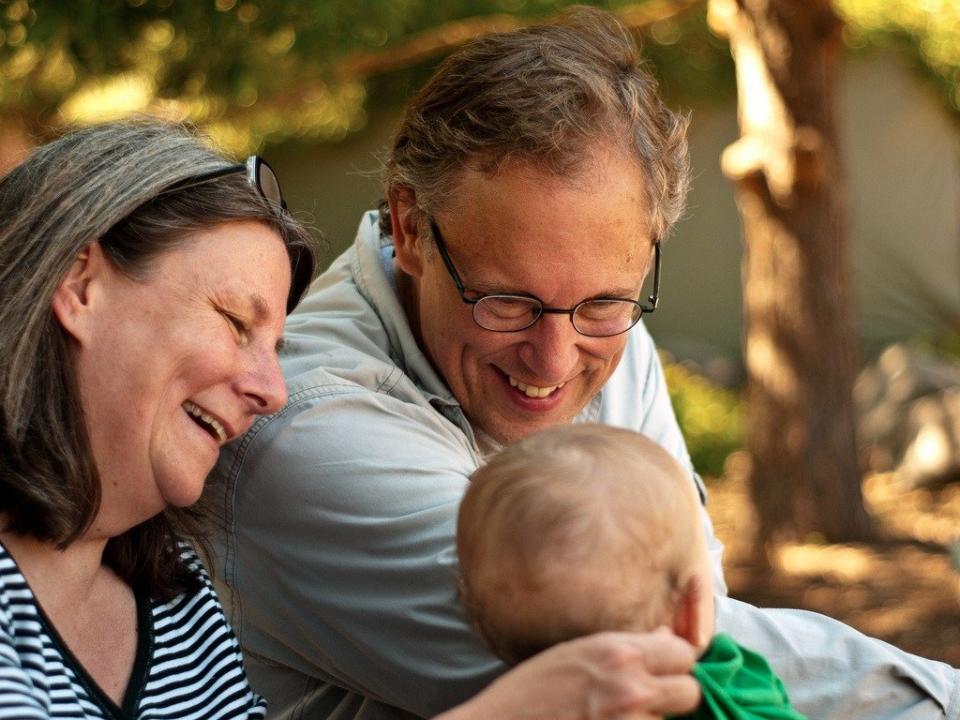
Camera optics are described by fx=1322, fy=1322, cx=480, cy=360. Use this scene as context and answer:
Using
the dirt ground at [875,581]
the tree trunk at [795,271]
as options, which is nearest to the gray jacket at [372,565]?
the dirt ground at [875,581]

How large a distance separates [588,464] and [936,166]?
36.9 feet

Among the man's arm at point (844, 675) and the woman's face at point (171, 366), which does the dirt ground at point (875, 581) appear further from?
the woman's face at point (171, 366)

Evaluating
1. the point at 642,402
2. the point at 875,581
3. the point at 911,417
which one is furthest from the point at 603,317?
the point at 911,417

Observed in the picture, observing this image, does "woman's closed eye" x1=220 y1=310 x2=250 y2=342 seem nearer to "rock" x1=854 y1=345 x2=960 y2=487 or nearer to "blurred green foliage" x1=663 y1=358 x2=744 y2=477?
"rock" x1=854 y1=345 x2=960 y2=487

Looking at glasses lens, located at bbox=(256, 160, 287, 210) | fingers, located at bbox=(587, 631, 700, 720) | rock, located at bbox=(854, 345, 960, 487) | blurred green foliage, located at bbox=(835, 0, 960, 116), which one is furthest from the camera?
blurred green foliage, located at bbox=(835, 0, 960, 116)

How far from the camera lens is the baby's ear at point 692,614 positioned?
175 cm

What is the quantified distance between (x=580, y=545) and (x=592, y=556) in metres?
0.02

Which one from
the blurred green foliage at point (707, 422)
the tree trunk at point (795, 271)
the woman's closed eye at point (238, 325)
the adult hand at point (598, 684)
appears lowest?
the blurred green foliage at point (707, 422)

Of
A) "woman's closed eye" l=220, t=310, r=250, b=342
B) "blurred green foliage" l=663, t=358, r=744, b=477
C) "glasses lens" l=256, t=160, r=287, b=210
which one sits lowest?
"blurred green foliage" l=663, t=358, r=744, b=477

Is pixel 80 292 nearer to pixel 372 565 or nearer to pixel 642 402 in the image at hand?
pixel 372 565

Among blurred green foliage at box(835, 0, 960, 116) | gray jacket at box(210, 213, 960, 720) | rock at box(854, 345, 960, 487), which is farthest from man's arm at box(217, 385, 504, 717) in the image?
blurred green foliage at box(835, 0, 960, 116)

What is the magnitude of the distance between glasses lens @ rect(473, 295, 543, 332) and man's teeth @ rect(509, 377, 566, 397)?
0.44 feet

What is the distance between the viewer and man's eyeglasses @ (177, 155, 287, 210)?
82.7 inches

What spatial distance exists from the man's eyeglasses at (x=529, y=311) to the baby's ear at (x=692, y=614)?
0.78 meters
